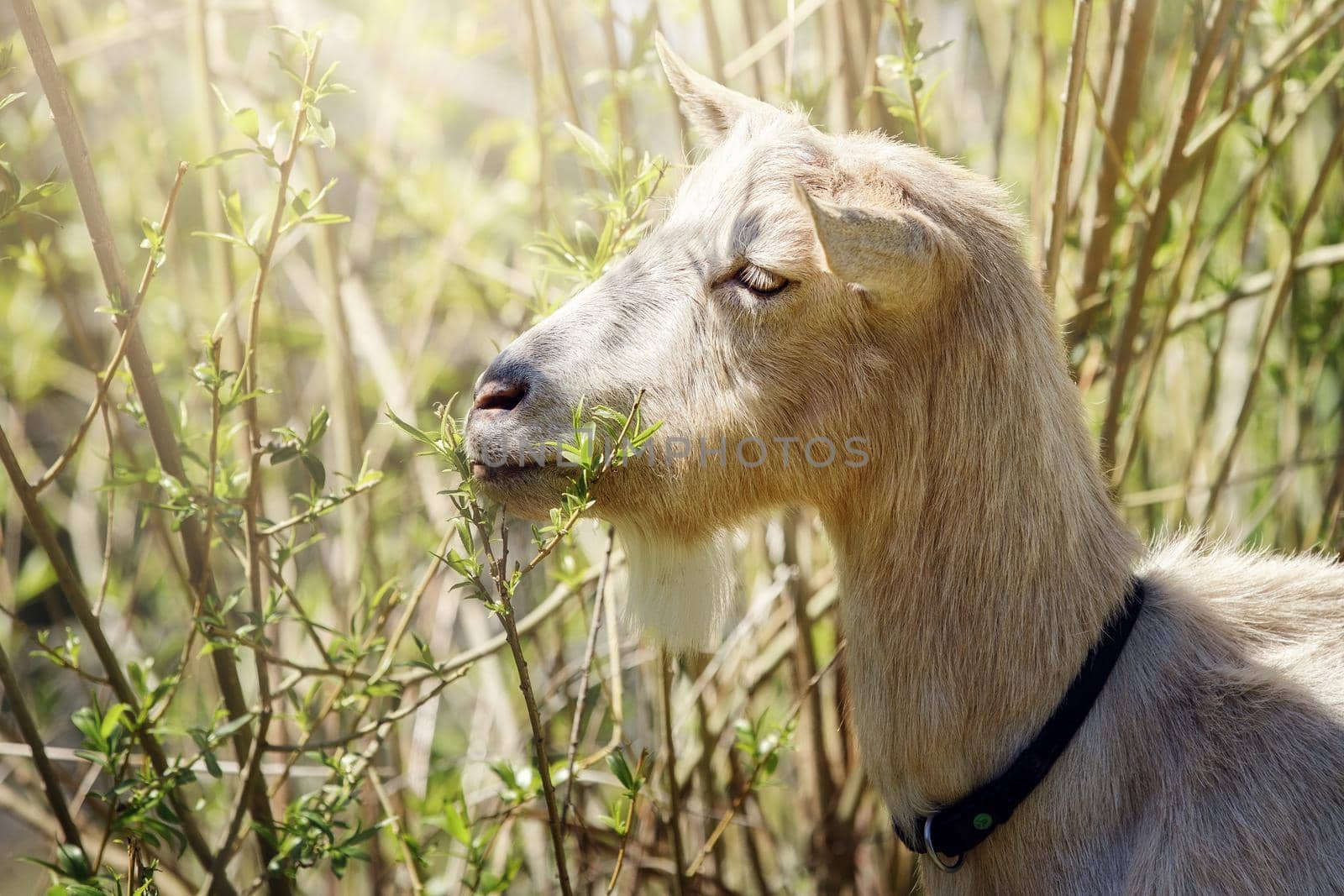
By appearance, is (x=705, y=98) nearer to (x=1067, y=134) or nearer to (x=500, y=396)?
(x=1067, y=134)

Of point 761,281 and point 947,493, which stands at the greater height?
point 761,281

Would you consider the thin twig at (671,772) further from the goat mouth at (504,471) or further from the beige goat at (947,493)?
the goat mouth at (504,471)

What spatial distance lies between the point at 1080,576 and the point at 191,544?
1441 millimetres

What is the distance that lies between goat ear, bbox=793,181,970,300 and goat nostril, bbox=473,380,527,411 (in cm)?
49

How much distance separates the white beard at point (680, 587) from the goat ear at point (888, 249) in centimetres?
54

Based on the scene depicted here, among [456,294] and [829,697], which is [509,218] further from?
[829,697]

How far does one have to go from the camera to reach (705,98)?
192 cm

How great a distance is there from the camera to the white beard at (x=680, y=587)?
1765 millimetres

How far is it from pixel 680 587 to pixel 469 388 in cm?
283

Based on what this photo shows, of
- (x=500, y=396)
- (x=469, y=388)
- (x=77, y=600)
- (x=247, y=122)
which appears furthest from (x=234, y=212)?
(x=469, y=388)

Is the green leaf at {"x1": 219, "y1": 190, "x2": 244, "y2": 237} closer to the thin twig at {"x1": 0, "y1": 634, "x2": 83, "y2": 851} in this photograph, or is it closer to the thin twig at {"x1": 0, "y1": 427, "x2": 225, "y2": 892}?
the thin twig at {"x1": 0, "y1": 427, "x2": 225, "y2": 892}

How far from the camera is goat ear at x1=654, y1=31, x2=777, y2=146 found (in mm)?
1893

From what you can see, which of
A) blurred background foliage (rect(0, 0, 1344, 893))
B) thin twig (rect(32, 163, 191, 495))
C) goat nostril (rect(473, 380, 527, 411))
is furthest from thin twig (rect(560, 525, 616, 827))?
thin twig (rect(32, 163, 191, 495))

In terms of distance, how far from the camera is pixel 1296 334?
2.93m
